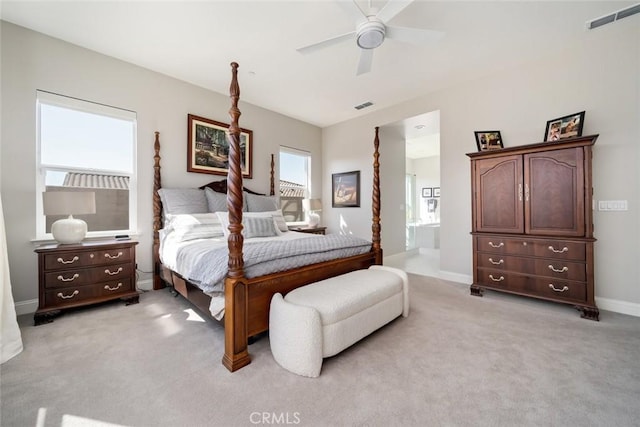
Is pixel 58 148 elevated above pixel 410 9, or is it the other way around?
pixel 410 9

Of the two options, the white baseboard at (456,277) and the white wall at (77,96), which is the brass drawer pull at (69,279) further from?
the white baseboard at (456,277)

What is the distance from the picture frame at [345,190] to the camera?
5234 mm

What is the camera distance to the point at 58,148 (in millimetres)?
2895

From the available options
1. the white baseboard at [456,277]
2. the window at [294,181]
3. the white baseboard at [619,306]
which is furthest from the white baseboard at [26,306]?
the white baseboard at [619,306]

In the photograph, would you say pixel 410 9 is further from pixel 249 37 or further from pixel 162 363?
pixel 162 363

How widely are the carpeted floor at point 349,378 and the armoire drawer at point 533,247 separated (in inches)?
25.7

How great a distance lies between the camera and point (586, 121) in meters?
2.85

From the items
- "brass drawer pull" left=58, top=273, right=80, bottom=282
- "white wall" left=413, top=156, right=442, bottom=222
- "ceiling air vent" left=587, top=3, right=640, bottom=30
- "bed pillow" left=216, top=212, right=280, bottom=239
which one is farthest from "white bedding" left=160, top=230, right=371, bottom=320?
"white wall" left=413, top=156, right=442, bottom=222

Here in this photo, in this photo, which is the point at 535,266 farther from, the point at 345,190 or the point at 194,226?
the point at 194,226

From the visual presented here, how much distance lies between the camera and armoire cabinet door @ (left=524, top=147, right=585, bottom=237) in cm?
257

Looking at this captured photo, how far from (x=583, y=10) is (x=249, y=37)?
3.31m

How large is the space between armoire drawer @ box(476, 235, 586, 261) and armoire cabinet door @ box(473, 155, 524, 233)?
0.38 ft

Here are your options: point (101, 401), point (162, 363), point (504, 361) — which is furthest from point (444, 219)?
point (101, 401)

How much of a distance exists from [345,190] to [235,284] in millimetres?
3980
